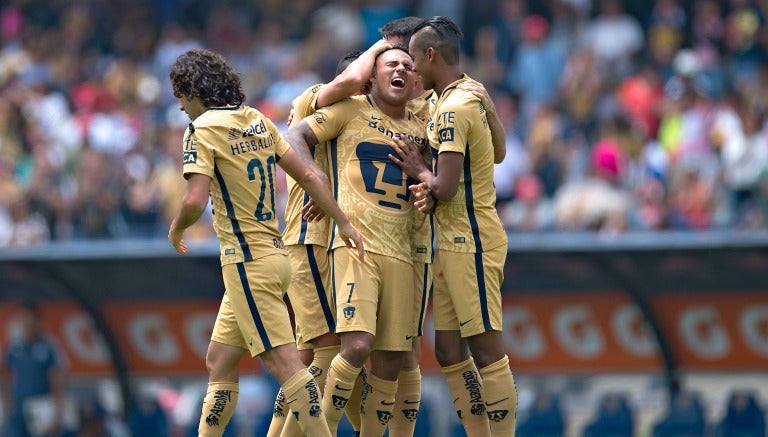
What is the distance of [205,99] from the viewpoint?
8.20 meters

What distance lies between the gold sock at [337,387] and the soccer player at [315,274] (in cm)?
31

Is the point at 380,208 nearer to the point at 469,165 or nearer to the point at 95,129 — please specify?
the point at 469,165

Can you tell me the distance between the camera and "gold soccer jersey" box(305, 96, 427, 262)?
8695 millimetres

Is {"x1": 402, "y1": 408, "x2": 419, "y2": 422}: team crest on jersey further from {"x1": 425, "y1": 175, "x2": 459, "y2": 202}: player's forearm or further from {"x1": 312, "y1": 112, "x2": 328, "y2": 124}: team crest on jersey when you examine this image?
{"x1": 312, "y1": 112, "x2": 328, "y2": 124}: team crest on jersey

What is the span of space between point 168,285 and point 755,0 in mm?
7685

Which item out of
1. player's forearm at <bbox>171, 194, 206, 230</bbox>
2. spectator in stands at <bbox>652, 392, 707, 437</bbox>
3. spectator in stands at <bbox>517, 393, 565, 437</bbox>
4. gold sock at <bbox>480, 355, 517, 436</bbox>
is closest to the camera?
player's forearm at <bbox>171, 194, 206, 230</bbox>

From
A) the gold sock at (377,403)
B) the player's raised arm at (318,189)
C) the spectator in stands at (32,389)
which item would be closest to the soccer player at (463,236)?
the gold sock at (377,403)

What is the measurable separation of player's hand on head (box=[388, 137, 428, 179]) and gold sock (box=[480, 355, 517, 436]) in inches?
49.1

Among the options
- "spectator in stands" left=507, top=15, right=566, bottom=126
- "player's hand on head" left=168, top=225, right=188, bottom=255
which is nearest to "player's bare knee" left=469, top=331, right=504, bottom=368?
"player's hand on head" left=168, top=225, right=188, bottom=255

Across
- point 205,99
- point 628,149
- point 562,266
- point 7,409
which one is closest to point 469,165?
point 205,99

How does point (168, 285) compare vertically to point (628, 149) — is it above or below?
below

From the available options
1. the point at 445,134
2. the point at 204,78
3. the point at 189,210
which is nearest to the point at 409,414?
the point at 445,134

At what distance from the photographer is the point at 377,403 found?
864 cm

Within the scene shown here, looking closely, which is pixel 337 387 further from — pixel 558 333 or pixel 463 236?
pixel 558 333
